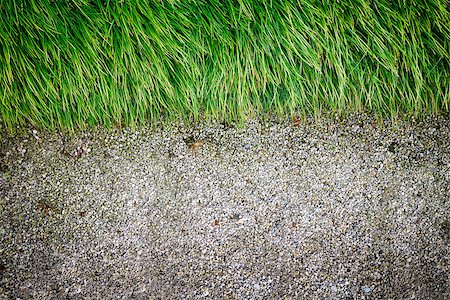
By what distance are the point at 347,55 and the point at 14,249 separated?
1.45 m

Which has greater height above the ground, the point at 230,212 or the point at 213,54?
the point at 213,54

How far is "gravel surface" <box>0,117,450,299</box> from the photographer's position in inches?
67.7

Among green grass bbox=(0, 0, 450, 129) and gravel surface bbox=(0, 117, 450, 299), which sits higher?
green grass bbox=(0, 0, 450, 129)

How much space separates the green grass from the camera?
1547 mm

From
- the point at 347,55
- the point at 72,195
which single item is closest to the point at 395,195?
the point at 347,55

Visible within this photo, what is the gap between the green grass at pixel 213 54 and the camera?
5.08 feet

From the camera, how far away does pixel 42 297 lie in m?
1.70

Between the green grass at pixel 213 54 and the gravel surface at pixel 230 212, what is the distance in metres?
0.15

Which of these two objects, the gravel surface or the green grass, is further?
the gravel surface

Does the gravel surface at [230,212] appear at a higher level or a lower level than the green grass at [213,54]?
lower

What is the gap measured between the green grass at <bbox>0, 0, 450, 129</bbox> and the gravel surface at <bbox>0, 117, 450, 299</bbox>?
0.50ft

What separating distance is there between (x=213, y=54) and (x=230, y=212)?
61cm

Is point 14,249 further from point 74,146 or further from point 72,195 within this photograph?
point 74,146

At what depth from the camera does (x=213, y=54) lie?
162 centimetres
